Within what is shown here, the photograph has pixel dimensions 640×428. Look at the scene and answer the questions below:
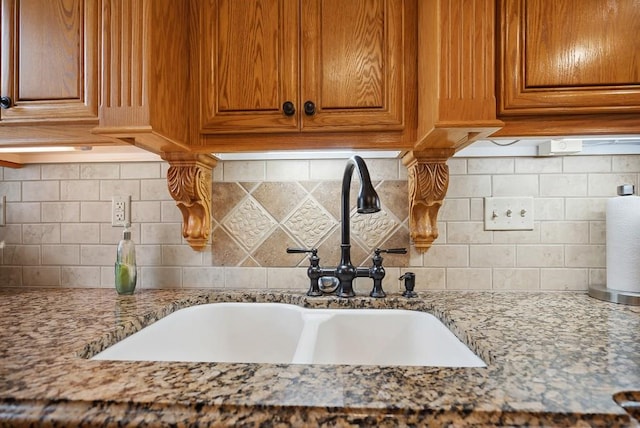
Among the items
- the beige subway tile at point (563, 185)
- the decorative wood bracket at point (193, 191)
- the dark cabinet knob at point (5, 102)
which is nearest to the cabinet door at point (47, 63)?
the dark cabinet knob at point (5, 102)

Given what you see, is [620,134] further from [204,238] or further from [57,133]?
[57,133]

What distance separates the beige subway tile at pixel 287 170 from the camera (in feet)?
4.01

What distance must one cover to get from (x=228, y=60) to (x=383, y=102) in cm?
45

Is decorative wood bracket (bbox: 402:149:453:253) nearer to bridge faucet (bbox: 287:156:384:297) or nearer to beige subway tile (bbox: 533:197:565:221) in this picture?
bridge faucet (bbox: 287:156:384:297)

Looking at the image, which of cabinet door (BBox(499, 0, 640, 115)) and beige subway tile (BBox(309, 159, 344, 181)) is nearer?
cabinet door (BBox(499, 0, 640, 115))

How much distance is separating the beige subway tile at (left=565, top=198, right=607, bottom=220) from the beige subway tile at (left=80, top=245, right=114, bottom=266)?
161cm

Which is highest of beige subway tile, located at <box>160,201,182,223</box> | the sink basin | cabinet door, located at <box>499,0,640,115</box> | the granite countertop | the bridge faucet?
cabinet door, located at <box>499,0,640,115</box>

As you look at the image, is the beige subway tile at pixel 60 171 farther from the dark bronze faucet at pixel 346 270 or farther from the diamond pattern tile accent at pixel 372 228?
the diamond pattern tile accent at pixel 372 228

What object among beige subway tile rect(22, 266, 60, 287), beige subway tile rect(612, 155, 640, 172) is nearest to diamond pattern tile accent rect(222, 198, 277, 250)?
beige subway tile rect(22, 266, 60, 287)

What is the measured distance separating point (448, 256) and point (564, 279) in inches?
15.3

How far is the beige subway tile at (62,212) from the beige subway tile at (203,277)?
0.47 meters

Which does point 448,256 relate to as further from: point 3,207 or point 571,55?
point 3,207

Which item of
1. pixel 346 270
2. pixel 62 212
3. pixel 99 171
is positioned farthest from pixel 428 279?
pixel 62 212

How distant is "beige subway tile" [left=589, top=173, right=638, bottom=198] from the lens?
115cm
